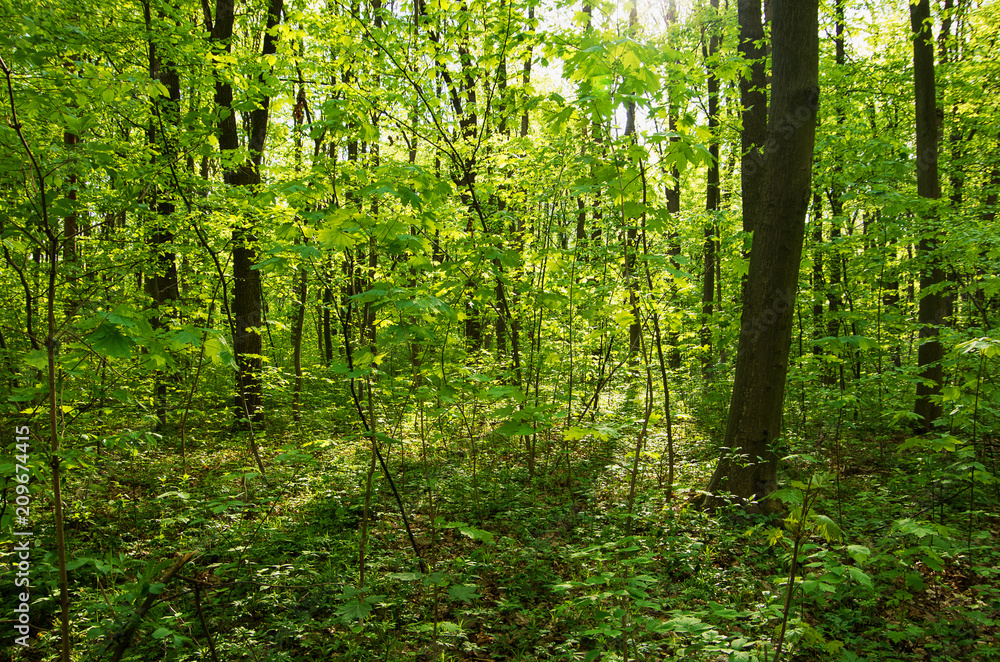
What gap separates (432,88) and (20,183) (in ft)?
11.0

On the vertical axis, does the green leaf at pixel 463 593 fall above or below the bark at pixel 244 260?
below

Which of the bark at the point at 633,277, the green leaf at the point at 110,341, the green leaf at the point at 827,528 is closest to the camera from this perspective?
the green leaf at the point at 110,341

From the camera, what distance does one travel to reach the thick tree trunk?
14.5 ft

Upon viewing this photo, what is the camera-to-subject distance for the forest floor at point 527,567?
2686 millimetres

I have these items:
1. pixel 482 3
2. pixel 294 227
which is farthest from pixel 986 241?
pixel 294 227

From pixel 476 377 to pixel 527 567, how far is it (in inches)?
86.4

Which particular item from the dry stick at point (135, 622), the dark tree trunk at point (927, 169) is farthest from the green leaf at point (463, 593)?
the dark tree trunk at point (927, 169)

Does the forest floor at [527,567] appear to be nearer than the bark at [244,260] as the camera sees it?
Yes

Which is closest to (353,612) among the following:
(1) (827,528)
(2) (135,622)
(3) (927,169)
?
(2) (135,622)

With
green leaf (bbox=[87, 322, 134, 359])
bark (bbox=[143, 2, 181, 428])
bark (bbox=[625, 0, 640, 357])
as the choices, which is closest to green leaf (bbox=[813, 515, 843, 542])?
bark (bbox=[625, 0, 640, 357])

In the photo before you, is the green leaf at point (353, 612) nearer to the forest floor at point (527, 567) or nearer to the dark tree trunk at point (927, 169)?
the forest floor at point (527, 567)

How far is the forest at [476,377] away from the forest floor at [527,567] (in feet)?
0.13

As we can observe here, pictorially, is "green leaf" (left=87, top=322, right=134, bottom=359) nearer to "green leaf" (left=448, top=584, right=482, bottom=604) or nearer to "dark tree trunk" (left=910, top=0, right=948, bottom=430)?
"green leaf" (left=448, top=584, right=482, bottom=604)

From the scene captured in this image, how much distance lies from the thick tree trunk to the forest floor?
66 centimetres
